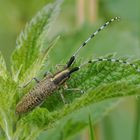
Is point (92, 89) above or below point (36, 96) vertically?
below

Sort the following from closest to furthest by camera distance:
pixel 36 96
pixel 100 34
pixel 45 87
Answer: pixel 36 96, pixel 45 87, pixel 100 34

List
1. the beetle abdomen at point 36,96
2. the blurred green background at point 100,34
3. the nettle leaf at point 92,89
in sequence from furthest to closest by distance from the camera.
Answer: the blurred green background at point 100,34 → the beetle abdomen at point 36,96 → the nettle leaf at point 92,89

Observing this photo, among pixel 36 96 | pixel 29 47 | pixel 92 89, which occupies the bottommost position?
pixel 92 89

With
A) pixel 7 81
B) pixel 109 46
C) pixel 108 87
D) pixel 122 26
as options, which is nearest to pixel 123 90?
pixel 108 87

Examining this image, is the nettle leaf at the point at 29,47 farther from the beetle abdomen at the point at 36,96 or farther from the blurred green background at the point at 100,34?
the blurred green background at the point at 100,34

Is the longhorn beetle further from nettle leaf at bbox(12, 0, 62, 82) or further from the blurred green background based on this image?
the blurred green background

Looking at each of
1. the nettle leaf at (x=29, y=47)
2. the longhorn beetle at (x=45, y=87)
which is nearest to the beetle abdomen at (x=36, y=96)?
the longhorn beetle at (x=45, y=87)

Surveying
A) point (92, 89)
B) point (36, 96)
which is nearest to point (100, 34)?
point (36, 96)

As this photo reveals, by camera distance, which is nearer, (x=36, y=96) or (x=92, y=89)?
(x=92, y=89)

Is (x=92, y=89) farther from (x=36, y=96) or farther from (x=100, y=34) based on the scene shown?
(x=100, y=34)

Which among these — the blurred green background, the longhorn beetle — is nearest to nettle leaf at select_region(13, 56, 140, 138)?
the longhorn beetle
